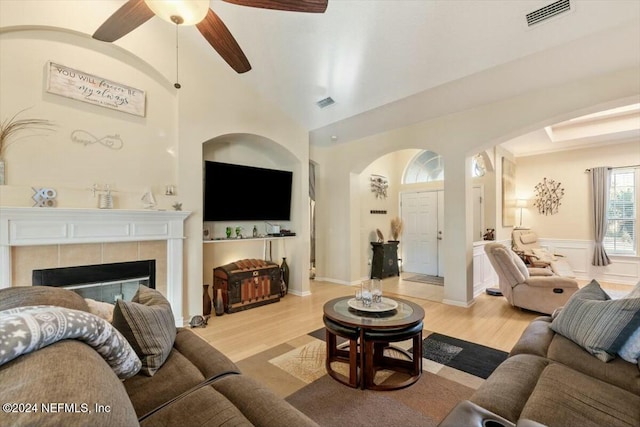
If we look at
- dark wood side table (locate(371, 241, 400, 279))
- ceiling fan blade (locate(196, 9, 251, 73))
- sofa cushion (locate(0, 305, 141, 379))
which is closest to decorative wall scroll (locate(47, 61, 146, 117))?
ceiling fan blade (locate(196, 9, 251, 73))

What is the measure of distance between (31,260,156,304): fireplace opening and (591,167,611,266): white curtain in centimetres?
785

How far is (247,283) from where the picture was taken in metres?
4.28

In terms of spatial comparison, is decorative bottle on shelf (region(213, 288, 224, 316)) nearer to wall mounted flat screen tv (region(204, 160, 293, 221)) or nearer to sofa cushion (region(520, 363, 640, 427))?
wall mounted flat screen tv (region(204, 160, 293, 221))

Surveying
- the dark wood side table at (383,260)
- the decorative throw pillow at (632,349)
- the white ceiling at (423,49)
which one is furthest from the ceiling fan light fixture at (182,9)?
the dark wood side table at (383,260)

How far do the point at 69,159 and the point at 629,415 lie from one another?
14.5 ft

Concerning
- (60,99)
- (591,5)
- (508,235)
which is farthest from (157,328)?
(508,235)

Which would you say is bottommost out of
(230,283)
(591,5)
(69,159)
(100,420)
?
(230,283)

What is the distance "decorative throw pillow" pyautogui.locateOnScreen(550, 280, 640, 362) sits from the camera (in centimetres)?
161

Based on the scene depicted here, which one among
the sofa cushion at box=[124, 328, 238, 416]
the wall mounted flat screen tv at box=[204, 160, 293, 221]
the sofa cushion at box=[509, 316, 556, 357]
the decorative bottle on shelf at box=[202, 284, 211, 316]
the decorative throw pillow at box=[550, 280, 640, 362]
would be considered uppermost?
the wall mounted flat screen tv at box=[204, 160, 293, 221]

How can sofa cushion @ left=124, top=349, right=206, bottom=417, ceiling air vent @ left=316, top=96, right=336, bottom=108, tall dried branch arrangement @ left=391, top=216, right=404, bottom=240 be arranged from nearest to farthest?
Result: sofa cushion @ left=124, top=349, right=206, bottom=417, ceiling air vent @ left=316, top=96, right=336, bottom=108, tall dried branch arrangement @ left=391, top=216, right=404, bottom=240

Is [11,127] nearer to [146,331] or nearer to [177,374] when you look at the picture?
[146,331]

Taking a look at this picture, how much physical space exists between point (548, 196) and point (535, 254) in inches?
63.2

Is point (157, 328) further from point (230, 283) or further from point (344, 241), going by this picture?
point (344, 241)

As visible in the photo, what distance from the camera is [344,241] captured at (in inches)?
229
